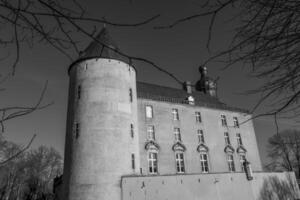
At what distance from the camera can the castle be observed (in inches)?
637

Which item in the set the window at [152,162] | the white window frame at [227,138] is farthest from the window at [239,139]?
the window at [152,162]

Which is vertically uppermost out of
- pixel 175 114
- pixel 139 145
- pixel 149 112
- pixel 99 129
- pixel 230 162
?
pixel 175 114

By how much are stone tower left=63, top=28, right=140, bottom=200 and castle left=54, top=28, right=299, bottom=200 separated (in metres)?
0.06

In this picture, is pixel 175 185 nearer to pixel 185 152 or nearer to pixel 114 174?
pixel 114 174

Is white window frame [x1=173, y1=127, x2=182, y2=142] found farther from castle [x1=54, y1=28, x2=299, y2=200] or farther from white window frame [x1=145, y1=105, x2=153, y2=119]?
white window frame [x1=145, y1=105, x2=153, y2=119]

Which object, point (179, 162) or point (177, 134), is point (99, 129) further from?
point (177, 134)

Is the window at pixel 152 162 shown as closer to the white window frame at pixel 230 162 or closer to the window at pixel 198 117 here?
the window at pixel 198 117

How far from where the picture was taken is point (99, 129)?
17109mm

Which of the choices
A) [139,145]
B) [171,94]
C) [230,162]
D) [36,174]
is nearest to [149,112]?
[139,145]

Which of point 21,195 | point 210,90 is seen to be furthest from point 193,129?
point 21,195

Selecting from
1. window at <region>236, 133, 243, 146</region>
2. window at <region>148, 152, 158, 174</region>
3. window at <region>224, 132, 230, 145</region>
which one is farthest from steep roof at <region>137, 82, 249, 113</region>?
window at <region>148, 152, 158, 174</region>

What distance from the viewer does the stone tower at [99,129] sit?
15.9 m

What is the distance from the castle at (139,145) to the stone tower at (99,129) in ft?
0.21

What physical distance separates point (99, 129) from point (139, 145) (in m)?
5.33
